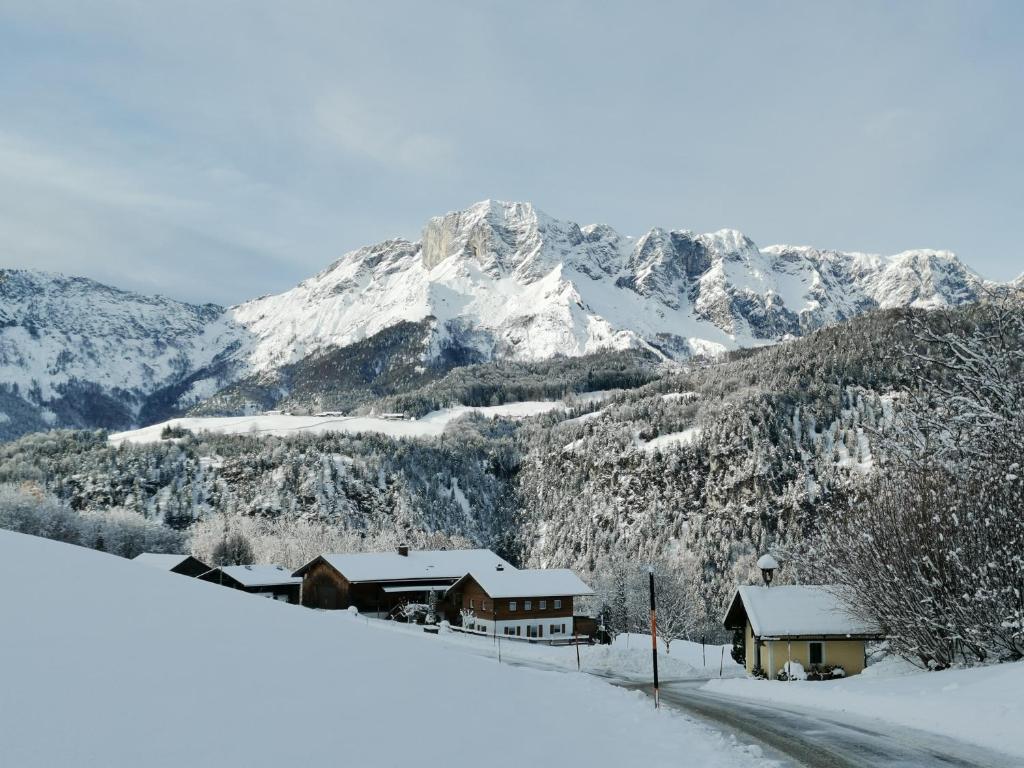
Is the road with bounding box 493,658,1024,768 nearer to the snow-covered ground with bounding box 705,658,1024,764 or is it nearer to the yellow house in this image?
the snow-covered ground with bounding box 705,658,1024,764

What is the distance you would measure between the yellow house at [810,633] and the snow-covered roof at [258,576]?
6918cm

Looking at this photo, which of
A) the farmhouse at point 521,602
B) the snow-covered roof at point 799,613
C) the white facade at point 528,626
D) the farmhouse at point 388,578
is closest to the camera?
the snow-covered roof at point 799,613

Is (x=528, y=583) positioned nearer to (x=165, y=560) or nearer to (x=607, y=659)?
(x=607, y=659)

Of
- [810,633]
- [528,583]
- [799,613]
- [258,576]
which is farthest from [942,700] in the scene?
[258,576]

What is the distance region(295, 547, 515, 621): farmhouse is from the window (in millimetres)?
48561

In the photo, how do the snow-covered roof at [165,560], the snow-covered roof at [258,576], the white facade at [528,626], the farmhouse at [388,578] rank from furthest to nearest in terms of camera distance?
the snow-covered roof at [258,576], the snow-covered roof at [165,560], the farmhouse at [388,578], the white facade at [528,626]

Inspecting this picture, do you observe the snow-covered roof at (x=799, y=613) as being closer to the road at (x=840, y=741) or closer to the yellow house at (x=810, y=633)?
the yellow house at (x=810, y=633)

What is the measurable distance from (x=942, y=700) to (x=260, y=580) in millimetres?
88411

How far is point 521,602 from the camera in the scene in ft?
264

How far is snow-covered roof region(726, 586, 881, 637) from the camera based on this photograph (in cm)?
4119

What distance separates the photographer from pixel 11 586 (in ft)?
37.4

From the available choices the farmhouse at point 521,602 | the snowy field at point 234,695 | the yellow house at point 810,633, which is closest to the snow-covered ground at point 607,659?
the farmhouse at point 521,602

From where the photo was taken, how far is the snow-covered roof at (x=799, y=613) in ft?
135

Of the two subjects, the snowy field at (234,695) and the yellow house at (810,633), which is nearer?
the snowy field at (234,695)
